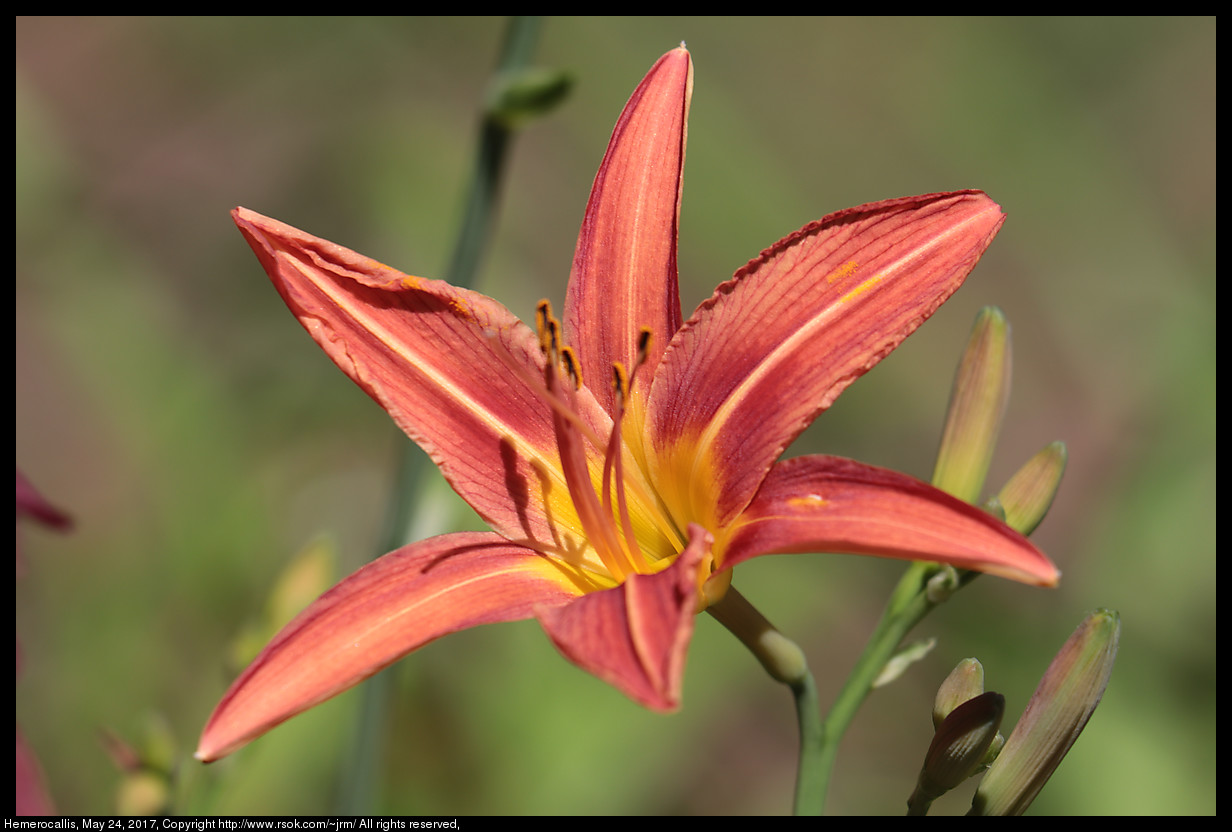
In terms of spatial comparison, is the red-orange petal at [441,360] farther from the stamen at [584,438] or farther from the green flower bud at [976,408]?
the green flower bud at [976,408]

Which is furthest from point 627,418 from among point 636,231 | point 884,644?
point 884,644

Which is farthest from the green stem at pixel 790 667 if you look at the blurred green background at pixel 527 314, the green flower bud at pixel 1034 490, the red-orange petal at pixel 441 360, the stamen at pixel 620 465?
the blurred green background at pixel 527 314

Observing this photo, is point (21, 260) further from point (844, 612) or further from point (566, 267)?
point (844, 612)

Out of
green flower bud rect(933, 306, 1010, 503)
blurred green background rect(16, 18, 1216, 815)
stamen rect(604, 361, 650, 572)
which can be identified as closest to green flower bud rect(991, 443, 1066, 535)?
green flower bud rect(933, 306, 1010, 503)

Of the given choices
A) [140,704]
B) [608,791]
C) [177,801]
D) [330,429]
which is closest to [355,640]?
[177,801]

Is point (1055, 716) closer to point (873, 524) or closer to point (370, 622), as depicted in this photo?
point (873, 524)

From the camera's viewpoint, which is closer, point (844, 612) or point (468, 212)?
point (468, 212)

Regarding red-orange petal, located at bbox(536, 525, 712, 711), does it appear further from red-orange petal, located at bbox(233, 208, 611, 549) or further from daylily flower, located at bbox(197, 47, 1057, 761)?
red-orange petal, located at bbox(233, 208, 611, 549)
